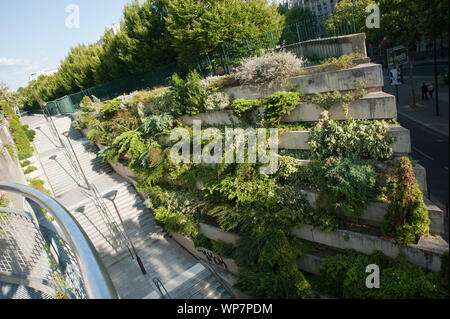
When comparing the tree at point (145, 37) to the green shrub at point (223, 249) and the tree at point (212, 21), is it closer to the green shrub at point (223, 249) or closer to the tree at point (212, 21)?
the tree at point (212, 21)

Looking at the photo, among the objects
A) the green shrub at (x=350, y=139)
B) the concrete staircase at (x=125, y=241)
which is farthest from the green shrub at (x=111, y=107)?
the green shrub at (x=350, y=139)

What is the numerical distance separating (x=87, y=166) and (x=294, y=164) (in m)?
14.8

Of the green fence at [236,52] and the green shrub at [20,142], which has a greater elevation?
the green fence at [236,52]

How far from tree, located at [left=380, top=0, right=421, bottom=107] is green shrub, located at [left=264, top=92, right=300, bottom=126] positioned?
43.0 ft

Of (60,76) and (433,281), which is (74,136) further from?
(433,281)

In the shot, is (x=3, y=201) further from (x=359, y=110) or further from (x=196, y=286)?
(x=359, y=110)

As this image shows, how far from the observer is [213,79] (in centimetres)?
1212

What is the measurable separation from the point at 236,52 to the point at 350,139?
299 inches

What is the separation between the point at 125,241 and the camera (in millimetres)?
12305

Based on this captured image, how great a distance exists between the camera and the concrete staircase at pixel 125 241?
31.5 ft

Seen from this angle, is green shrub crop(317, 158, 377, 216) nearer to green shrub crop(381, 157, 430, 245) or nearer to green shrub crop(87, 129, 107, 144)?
green shrub crop(381, 157, 430, 245)

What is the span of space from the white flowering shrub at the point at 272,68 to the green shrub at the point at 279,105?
34.5 inches

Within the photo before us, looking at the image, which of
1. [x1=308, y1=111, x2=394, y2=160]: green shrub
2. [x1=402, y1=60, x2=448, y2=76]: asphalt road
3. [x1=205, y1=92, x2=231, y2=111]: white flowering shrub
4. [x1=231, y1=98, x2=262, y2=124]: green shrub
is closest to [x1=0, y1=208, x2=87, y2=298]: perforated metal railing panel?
[x1=231, y1=98, x2=262, y2=124]: green shrub

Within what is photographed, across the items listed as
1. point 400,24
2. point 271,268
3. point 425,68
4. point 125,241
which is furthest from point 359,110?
point 425,68
